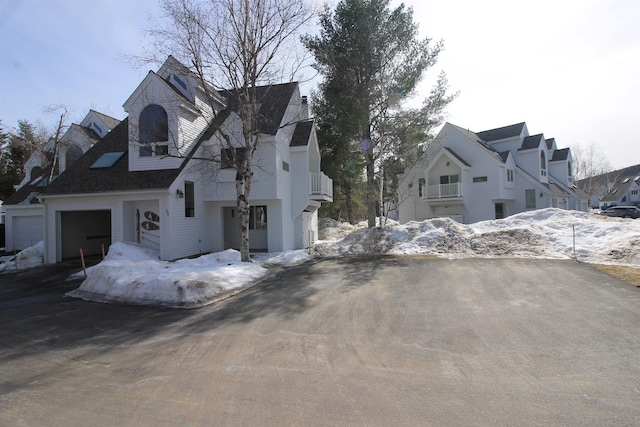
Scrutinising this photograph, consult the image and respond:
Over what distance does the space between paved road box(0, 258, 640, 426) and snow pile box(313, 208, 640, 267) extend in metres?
5.89

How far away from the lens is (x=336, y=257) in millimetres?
16266

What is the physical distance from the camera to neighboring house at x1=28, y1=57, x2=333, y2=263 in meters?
15.4

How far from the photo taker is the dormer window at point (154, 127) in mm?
15820

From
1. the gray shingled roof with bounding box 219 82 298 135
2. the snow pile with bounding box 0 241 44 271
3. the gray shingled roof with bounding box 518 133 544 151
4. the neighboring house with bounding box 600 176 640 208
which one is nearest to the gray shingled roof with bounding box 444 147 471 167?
the gray shingled roof with bounding box 518 133 544 151

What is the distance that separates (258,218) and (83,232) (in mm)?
9581

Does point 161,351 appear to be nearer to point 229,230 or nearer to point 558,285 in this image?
point 558,285

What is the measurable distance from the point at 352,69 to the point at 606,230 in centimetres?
1517

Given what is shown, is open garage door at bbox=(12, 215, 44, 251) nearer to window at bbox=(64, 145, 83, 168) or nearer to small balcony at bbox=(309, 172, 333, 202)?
window at bbox=(64, 145, 83, 168)

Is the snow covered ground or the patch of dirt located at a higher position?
the snow covered ground

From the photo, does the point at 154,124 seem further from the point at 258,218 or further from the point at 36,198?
the point at 36,198

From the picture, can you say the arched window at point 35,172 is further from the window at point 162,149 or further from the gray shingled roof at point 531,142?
the gray shingled roof at point 531,142

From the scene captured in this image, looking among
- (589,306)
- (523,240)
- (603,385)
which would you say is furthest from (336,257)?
(603,385)

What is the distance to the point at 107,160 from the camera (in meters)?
17.3

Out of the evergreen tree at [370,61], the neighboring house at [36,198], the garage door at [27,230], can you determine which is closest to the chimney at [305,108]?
the evergreen tree at [370,61]
